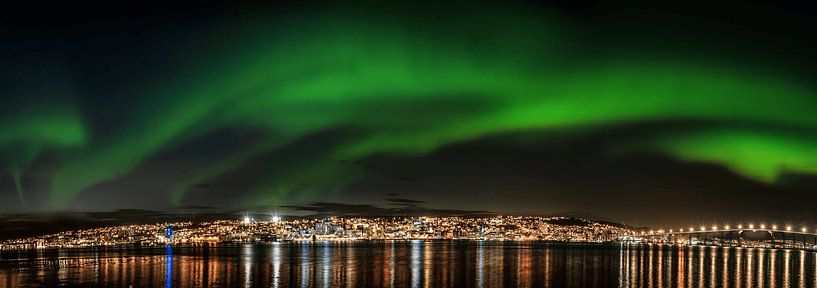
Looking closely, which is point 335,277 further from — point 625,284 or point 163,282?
point 625,284

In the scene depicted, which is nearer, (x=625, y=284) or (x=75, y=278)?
(x=625, y=284)

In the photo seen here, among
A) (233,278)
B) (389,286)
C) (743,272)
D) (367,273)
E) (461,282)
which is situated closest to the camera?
(389,286)

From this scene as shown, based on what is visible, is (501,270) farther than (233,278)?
Yes

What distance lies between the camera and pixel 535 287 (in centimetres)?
5578

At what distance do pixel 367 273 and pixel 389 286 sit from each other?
14.8 metres

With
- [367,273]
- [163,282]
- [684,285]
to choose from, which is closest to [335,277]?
[367,273]

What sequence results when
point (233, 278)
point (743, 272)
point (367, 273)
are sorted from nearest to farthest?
1. point (233, 278)
2. point (367, 273)
3. point (743, 272)

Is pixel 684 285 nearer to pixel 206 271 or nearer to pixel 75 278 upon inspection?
pixel 206 271

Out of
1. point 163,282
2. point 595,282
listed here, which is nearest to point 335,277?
point 163,282

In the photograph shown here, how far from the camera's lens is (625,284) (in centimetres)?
5888

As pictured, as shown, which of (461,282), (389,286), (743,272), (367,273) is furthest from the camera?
(743,272)

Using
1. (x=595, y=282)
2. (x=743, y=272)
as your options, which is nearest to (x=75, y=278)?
(x=595, y=282)

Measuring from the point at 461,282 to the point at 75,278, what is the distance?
38.2m

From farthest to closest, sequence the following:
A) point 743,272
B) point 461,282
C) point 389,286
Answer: point 743,272 < point 461,282 < point 389,286
